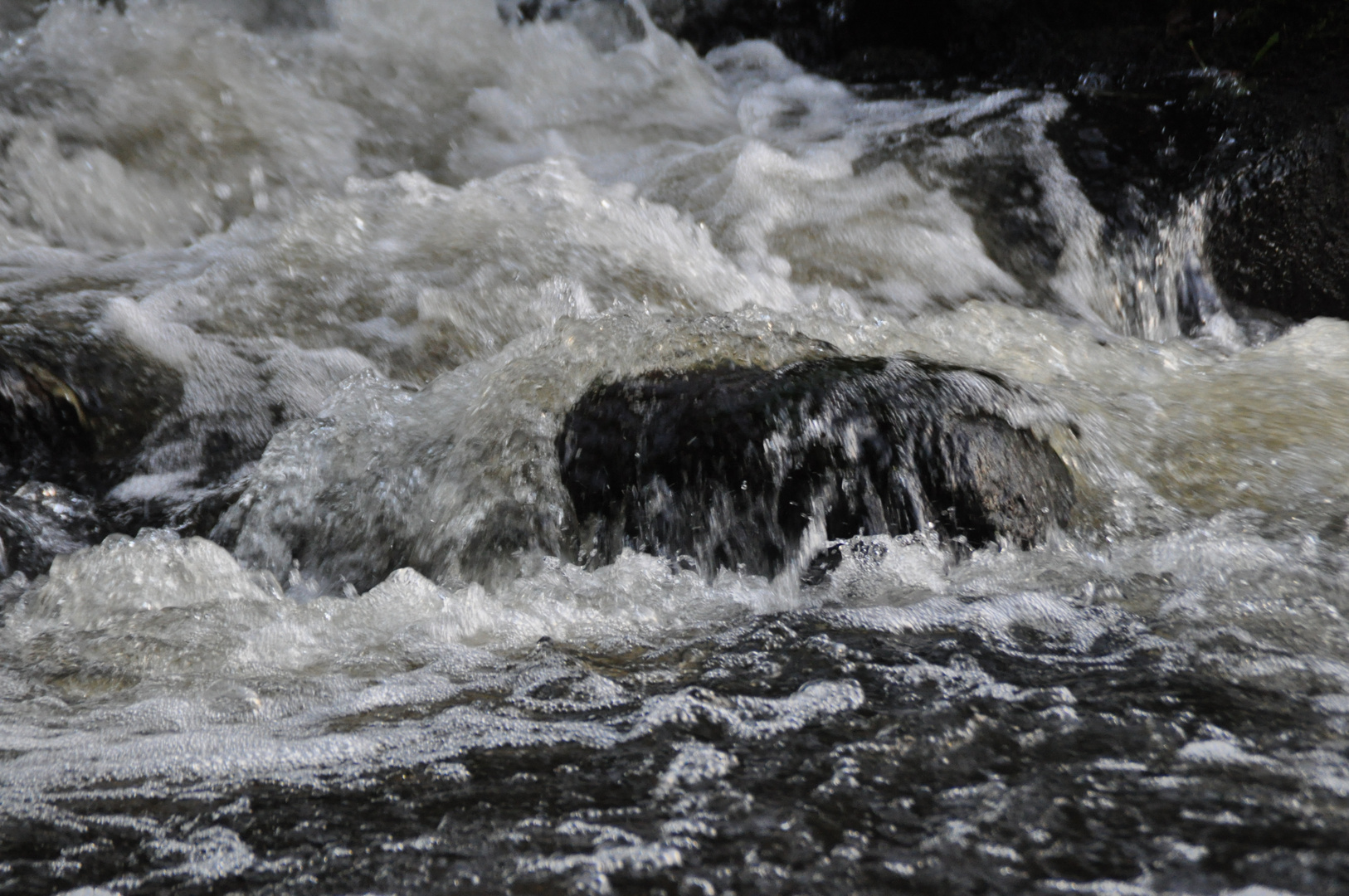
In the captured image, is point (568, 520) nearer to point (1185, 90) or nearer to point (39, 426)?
point (39, 426)

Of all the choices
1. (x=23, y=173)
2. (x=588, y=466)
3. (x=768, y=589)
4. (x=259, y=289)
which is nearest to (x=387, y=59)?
(x=23, y=173)

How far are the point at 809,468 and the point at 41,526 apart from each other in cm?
230

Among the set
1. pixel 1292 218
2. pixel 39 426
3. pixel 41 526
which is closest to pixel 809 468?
pixel 41 526

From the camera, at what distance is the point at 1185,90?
215 inches

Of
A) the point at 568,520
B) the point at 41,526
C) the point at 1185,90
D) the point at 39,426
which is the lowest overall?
the point at 568,520

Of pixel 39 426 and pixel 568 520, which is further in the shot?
pixel 39 426

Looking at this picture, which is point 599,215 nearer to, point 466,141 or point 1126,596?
point 466,141

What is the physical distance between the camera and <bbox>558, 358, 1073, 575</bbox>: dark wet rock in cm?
237

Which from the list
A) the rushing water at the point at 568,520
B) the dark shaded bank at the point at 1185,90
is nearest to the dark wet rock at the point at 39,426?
the rushing water at the point at 568,520

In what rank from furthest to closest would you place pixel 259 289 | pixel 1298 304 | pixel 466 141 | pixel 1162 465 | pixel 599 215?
1. pixel 466 141
2. pixel 1298 304
3. pixel 599 215
4. pixel 259 289
5. pixel 1162 465

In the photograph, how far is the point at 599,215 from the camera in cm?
422

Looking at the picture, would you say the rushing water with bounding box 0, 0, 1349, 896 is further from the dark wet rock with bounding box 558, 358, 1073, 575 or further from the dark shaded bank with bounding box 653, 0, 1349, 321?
the dark shaded bank with bounding box 653, 0, 1349, 321

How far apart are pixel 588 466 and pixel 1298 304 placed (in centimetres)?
427

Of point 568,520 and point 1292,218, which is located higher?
point 1292,218
